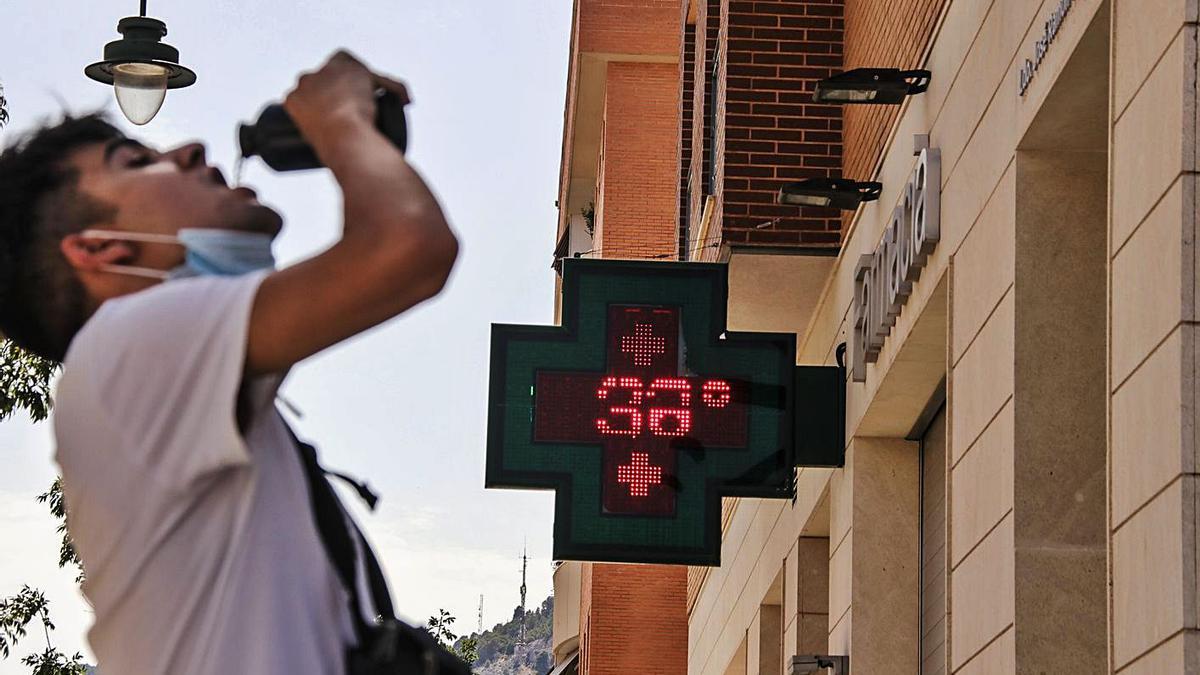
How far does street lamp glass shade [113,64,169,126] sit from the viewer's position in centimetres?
1355

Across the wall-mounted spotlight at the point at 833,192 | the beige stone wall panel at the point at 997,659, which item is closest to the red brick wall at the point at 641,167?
the wall-mounted spotlight at the point at 833,192

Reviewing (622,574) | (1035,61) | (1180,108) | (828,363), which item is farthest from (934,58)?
(622,574)

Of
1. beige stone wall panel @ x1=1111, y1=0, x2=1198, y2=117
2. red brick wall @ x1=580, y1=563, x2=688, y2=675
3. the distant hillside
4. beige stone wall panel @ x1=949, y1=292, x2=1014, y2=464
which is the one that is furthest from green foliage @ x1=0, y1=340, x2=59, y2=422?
the distant hillside

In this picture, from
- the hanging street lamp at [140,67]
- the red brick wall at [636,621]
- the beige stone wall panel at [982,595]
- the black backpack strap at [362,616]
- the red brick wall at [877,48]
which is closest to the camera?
the black backpack strap at [362,616]

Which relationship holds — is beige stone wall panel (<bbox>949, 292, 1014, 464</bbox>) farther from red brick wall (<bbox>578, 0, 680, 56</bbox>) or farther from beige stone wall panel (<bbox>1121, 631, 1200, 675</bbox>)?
red brick wall (<bbox>578, 0, 680, 56</bbox>)

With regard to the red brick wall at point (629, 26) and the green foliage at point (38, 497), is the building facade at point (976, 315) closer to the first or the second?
the green foliage at point (38, 497)

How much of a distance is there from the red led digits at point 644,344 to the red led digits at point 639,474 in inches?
22.1

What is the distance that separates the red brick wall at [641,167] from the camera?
32719mm

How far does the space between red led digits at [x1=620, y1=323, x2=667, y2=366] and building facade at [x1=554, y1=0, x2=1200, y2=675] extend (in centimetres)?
115

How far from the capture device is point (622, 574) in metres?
32.2

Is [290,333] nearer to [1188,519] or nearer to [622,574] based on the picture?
[1188,519]

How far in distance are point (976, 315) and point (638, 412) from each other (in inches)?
149

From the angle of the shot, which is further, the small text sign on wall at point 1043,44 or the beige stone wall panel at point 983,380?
the beige stone wall panel at point 983,380

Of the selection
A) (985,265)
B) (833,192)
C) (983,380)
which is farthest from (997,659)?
(833,192)
